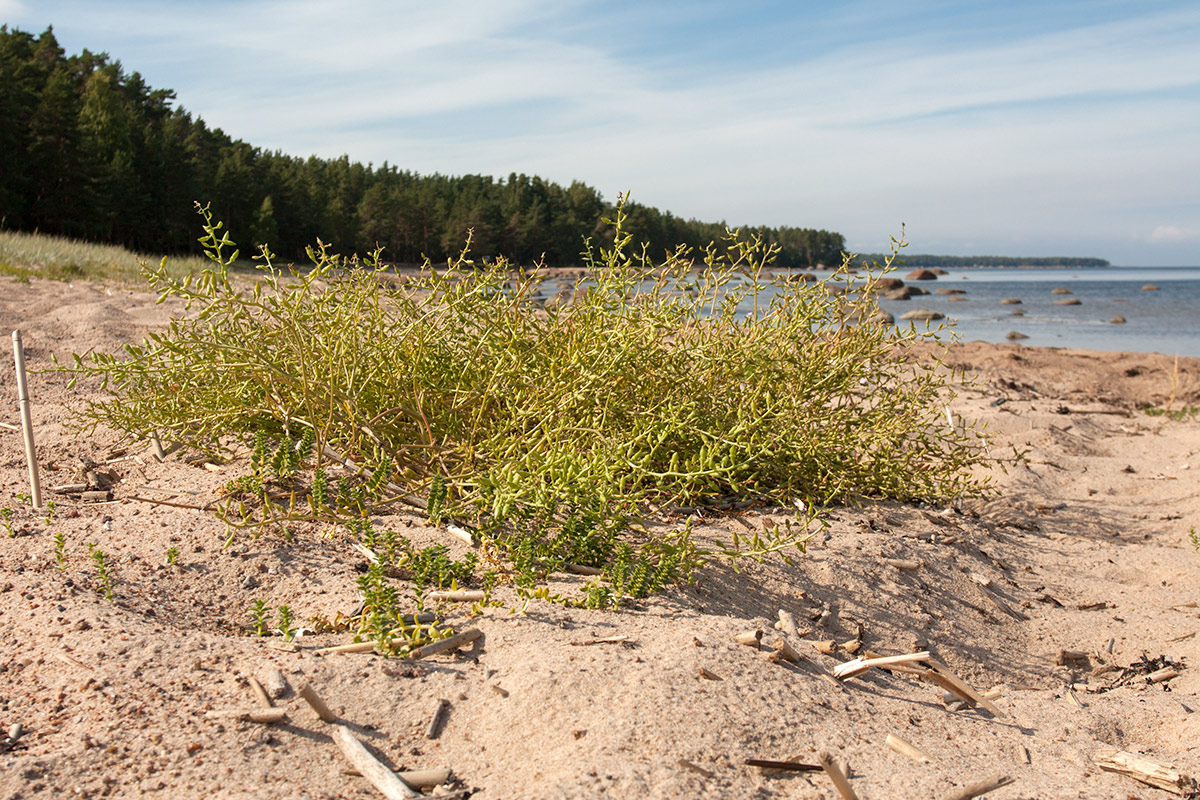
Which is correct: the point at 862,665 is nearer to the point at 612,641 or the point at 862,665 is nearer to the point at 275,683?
the point at 612,641

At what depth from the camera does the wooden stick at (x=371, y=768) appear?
1.48 m

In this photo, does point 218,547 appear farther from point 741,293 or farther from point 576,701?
point 741,293

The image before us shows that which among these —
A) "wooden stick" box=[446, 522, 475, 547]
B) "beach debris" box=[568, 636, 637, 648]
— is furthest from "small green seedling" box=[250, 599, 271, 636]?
"beach debris" box=[568, 636, 637, 648]

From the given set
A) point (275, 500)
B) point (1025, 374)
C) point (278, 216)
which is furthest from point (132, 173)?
point (275, 500)

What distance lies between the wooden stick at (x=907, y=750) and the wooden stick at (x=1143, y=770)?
1.43 feet

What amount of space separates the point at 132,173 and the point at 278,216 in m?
11.3

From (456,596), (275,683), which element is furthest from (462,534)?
(275,683)

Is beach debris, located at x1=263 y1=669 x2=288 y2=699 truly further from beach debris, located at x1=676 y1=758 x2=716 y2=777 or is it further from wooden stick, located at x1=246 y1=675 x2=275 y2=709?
beach debris, located at x1=676 y1=758 x2=716 y2=777

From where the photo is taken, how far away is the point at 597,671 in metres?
1.85

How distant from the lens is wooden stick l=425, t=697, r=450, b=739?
1.67 m

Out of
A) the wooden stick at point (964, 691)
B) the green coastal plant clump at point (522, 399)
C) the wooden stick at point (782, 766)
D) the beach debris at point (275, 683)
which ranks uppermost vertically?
the green coastal plant clump at point (522, 399)

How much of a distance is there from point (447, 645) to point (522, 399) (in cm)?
96

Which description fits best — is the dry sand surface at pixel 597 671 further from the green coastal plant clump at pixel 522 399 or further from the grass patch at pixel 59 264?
the grass patch at pixel 59 264

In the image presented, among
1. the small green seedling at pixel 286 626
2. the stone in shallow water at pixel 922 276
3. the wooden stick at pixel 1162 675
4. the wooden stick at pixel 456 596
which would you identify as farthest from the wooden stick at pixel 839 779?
the stone in shallow water at pixel 922 276
